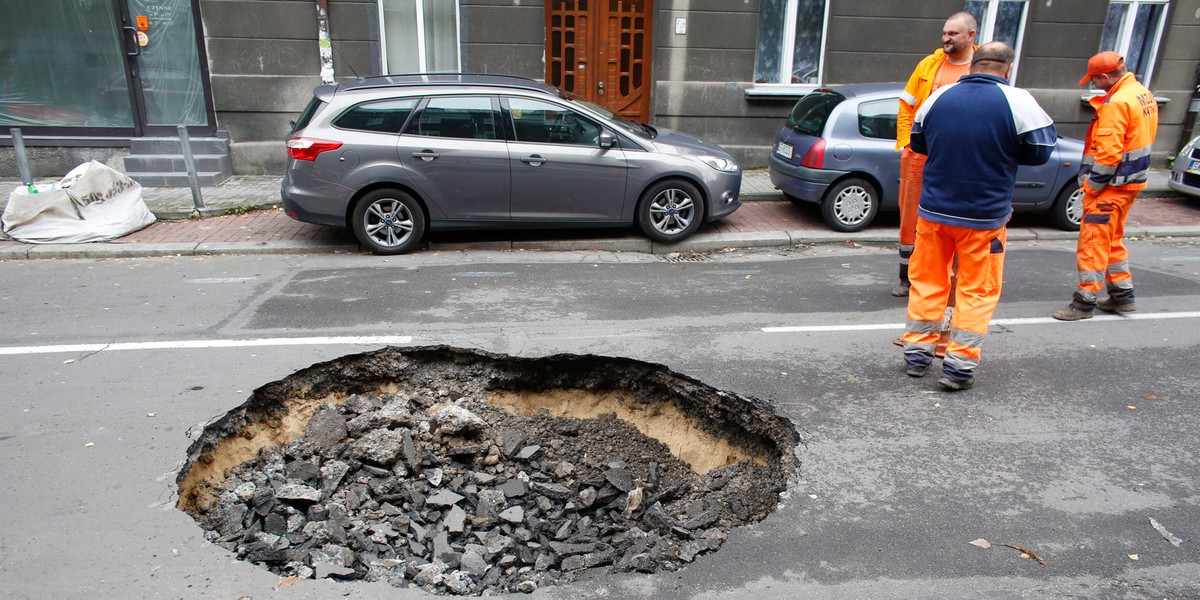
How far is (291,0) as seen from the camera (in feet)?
36.9

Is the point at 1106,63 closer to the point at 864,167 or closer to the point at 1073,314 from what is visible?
the point at 1073,314

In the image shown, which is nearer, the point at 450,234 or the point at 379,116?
the point at 379,116

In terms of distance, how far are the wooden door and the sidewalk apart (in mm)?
3141

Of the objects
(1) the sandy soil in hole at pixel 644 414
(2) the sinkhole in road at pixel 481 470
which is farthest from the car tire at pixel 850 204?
(1) the sandy soil in hole at pixel 644 414

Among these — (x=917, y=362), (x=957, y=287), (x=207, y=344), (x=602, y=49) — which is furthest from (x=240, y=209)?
(x=957, y=287)

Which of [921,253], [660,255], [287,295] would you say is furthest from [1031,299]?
[287,295]

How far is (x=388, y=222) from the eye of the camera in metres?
8.09

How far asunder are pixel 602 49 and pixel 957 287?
850cm

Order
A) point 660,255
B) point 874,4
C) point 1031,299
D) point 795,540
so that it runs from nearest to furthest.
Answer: point 795,540, point 1031,299, point 660,255, point 874,4

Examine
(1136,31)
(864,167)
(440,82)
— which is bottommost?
(864,167)

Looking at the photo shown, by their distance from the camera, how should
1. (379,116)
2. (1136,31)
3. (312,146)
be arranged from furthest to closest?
(1136,31)
(379,116)
(312,146)

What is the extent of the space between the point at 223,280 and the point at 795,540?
A: 5.96 metres

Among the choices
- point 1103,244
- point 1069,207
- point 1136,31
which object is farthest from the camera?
point 1136,31

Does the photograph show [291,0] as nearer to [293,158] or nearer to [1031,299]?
[293,158]
